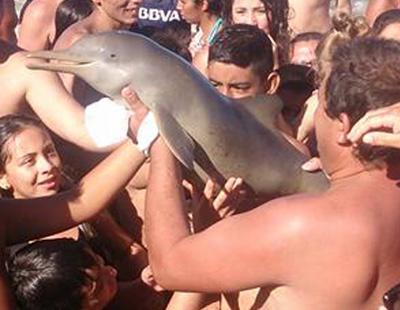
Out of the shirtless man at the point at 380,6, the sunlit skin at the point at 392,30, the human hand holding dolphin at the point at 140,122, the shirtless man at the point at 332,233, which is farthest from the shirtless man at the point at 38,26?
the shirtless man at the point at 332,233

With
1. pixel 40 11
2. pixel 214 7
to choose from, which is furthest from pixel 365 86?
pixel 40 11

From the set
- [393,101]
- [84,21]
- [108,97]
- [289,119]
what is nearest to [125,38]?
[108,97]

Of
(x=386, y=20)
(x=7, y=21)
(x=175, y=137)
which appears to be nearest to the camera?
(x=175, y=137)

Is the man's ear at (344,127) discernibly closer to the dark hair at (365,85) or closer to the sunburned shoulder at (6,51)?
the dark hair at (365,85)

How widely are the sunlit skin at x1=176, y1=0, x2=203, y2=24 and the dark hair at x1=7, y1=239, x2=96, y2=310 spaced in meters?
3.91

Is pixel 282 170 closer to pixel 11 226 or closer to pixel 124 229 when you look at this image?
pixel 11 226

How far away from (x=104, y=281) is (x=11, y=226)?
0.42 m

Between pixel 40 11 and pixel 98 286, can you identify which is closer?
pixel 98 286

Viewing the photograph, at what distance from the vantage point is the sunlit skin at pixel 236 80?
4.69 metres

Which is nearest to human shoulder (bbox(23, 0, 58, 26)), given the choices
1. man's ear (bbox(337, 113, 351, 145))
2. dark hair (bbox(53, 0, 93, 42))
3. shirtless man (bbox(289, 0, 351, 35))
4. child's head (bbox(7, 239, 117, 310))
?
dark hair (bbox(53, 0, 93, 42))

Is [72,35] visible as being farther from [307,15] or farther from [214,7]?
[307,15]

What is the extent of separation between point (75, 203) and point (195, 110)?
57 cm

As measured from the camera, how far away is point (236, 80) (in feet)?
15.5

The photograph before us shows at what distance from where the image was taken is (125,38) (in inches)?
131
